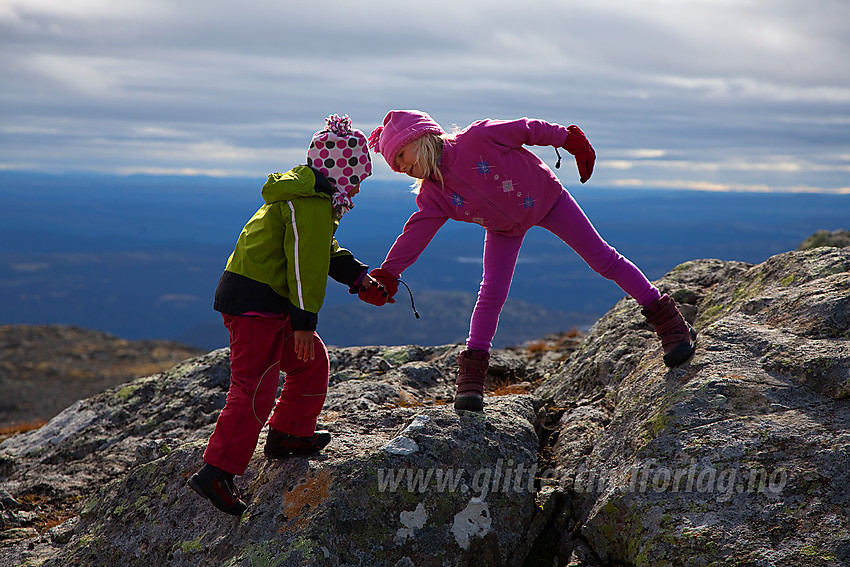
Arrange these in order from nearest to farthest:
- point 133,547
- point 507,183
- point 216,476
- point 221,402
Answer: point 216,476 → point 133,547 → point 507,183 → point 221,402

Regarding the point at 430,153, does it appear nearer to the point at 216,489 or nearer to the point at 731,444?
the point at 216,489

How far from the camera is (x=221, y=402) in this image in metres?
9.94

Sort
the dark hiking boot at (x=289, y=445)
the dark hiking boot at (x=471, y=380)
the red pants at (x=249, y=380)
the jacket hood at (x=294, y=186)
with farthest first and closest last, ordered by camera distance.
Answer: the dark hiking boot at (x=471, y=380)
the dark hiking boot at (x=289, y=445)
the red pants at (x=249, y=380)
the jacket hood at (x=294, y=186)

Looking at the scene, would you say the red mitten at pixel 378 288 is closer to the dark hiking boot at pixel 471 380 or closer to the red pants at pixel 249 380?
the red pants at pixel 249 380

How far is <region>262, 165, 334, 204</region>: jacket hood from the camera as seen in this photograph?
5.60 m

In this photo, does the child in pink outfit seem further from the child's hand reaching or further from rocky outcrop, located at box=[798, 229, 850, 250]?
rocky outcrop, located at box=[798, 229, 850, 250]

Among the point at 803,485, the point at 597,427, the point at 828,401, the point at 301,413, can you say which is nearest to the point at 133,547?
the point at 301,413

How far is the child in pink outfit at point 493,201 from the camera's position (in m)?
6.62

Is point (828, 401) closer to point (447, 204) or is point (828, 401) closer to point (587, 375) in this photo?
point (587, 375)

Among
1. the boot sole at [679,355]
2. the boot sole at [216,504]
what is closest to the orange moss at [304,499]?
the boot sole at [216,504]

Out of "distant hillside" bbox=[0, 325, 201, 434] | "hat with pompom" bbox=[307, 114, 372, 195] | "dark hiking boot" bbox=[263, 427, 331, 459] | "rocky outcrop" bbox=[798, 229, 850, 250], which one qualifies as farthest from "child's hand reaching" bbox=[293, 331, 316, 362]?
"distant hillside" bbox=[0, 325, 201, 434]

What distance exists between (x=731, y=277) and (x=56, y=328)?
49.7m

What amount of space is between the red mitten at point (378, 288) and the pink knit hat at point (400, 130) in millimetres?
1110

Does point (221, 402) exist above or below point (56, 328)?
above
